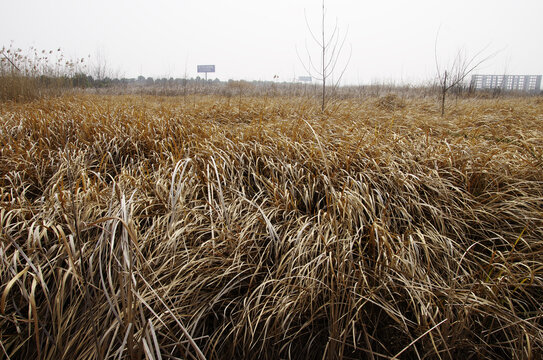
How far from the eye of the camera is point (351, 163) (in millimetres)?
1959

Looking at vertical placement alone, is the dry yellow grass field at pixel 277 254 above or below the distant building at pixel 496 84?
below

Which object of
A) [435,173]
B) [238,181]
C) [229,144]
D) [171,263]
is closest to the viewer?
[171,263]

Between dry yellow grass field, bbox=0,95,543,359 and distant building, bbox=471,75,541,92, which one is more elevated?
distant building, bbox=471,75,541,92

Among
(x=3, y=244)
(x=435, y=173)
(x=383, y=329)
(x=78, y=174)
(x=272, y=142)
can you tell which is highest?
(x=272, y=142)

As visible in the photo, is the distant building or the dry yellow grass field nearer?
the dry yellow grass field

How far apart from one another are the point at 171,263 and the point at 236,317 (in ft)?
1.37

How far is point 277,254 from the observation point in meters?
1.34

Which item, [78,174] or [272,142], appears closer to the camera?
[78,174]

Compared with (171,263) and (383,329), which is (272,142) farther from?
(383,329)

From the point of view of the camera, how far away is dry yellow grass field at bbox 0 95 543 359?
1.05 meters

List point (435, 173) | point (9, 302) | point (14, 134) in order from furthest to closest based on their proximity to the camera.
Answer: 1. point (14, 134)
2. point (435, 173)
3. point (9, 302)

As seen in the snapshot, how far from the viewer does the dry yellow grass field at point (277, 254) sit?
41.3 inches

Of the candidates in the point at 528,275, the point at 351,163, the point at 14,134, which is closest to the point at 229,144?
the point at 351,163

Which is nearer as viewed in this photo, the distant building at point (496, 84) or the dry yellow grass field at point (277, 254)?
the dry yellow grass field at point (277, 254)
